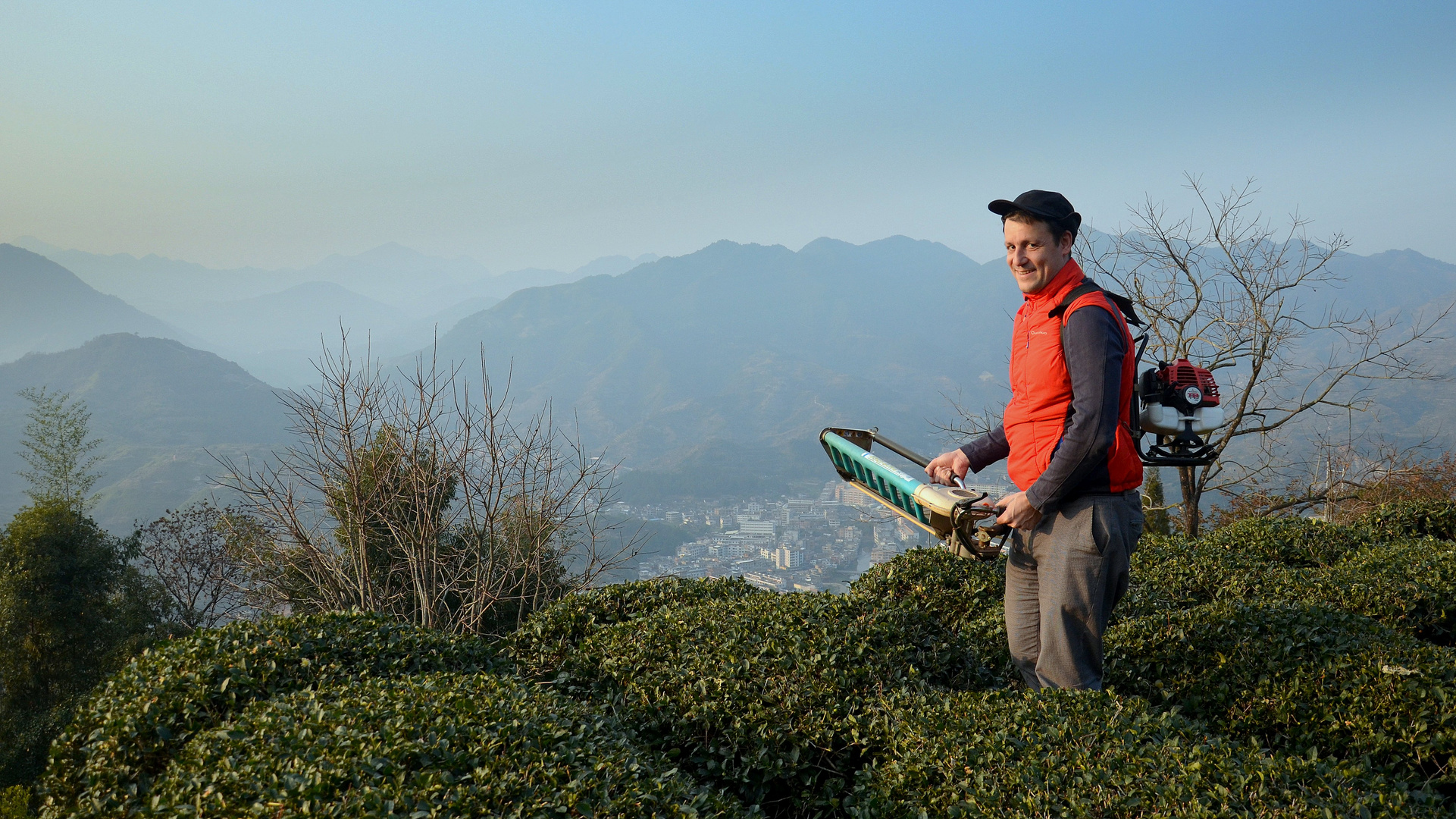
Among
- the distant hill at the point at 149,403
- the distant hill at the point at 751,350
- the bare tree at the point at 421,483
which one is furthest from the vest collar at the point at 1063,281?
the distant hill at the point at 149,403

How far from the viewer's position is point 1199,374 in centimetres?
240

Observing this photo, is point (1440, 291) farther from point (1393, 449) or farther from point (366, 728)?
point (366, 728)

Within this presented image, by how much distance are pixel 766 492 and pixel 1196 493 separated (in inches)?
1878

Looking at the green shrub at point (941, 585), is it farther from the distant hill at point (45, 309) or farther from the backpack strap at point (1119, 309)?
the distant hill at point (45, 309)

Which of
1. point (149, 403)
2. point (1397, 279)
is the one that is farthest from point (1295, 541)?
point (149, 403)

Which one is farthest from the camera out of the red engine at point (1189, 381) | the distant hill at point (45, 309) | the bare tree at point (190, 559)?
the distant hill at point (45, 309)

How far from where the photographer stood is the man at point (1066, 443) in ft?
6.98

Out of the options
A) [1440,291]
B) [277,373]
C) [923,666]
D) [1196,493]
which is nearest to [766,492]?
[1196,493]

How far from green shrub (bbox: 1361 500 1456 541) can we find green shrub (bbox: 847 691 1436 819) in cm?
500

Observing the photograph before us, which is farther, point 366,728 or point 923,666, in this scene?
point 923,666

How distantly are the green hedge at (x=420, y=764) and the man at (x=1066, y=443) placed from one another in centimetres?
113

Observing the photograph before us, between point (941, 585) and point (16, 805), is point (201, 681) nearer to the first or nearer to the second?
point (16, 805)

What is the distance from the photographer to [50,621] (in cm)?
1383

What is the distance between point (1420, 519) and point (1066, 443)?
19.7 feet
